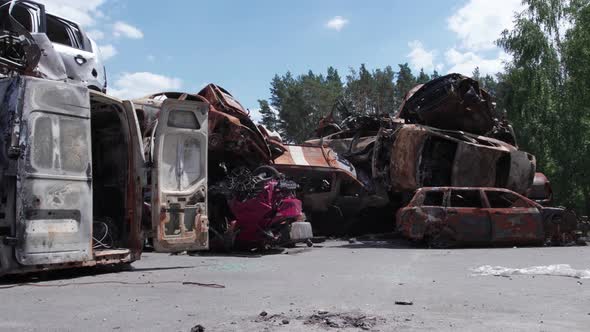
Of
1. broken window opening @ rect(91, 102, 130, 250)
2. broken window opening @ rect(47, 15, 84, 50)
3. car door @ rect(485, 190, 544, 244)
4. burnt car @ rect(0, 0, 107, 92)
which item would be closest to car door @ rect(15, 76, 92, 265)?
burnt car @ rect(0, 0, 107, 92)

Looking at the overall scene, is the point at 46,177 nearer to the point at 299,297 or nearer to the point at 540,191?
the point at 299,297

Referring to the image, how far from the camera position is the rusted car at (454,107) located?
51.9ft

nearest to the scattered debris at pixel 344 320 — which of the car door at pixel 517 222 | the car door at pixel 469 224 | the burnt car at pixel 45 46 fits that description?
the burnt car at pixel 45 46

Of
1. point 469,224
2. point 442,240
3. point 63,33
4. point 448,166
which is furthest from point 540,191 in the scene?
point 63,33

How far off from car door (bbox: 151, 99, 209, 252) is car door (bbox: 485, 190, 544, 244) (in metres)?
6.78

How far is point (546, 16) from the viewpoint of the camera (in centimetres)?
2520

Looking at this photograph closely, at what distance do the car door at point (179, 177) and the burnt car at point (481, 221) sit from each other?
17.6 ft

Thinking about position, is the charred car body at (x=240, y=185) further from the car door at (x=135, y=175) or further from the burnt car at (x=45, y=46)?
the car door at (x=135, y=175)

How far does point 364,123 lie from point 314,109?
128 feet

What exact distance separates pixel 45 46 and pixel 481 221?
916 cm

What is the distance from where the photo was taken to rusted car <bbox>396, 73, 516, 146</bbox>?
1581 centimetres

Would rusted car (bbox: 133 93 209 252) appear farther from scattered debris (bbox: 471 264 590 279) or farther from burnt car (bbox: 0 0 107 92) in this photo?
scattered debris (bbox: 471 264 590 279)

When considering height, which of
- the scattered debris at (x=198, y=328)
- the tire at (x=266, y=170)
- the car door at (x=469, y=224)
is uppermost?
the tire at (x=266, y=170)

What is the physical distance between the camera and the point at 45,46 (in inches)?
328
